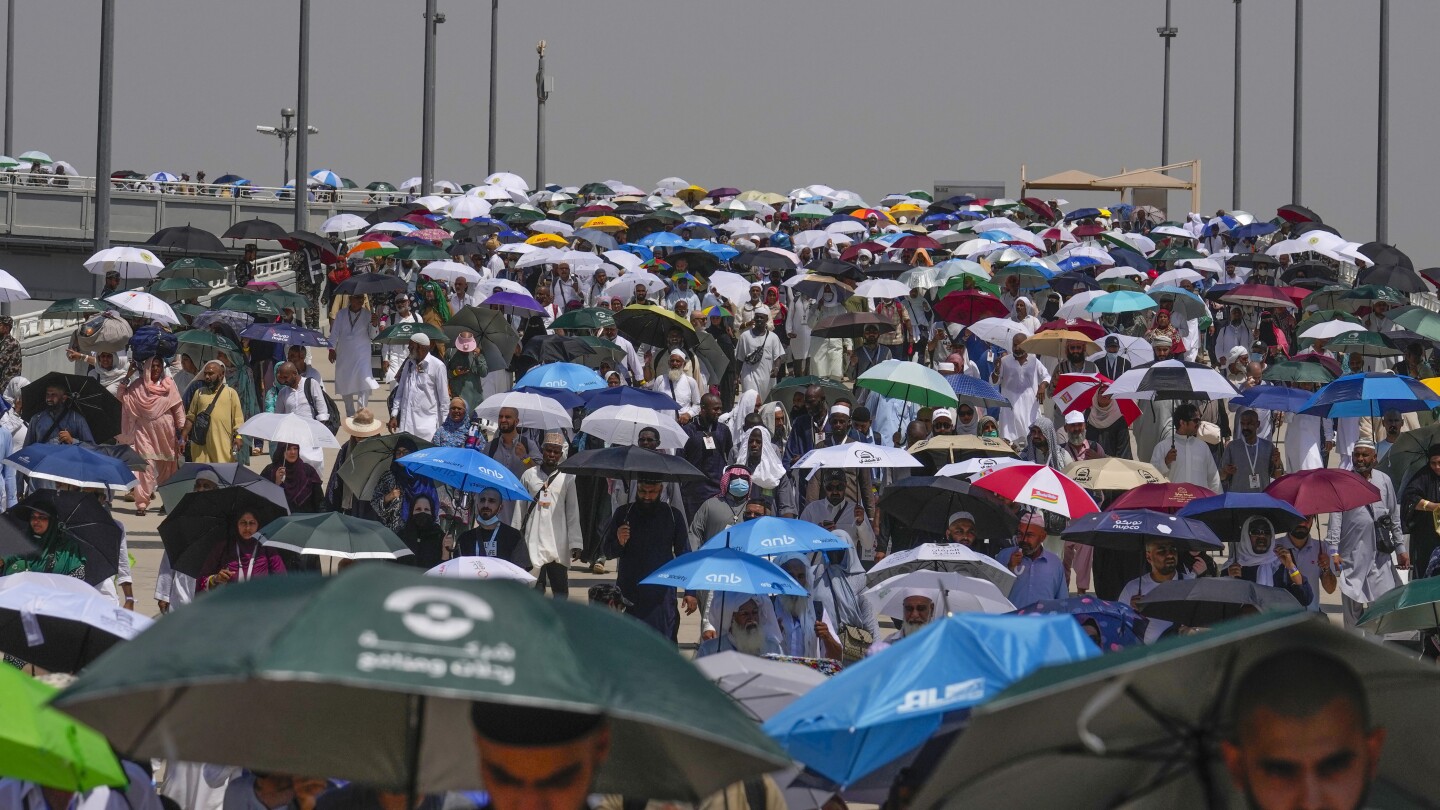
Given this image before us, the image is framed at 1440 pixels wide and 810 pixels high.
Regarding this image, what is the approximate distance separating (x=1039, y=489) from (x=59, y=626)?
23.2 feet

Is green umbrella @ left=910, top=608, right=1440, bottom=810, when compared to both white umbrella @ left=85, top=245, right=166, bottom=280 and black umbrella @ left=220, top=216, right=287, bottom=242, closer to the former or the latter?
white umbrella @ left=85, top=245, right=166, bottom=280

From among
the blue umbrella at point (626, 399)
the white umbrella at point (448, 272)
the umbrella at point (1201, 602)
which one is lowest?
the umbrella at point (1201, 602)

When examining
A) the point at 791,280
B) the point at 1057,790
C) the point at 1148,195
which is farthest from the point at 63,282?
the point at 1057,790

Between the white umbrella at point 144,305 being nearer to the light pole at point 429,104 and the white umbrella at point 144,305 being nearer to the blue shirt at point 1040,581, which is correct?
the blue shirt at point 1040,581

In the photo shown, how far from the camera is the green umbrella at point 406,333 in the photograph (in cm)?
1931

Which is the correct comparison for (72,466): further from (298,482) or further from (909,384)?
(909,384)

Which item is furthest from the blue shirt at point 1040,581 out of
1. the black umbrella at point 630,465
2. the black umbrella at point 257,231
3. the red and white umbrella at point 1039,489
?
the black umbrella at point 257,231

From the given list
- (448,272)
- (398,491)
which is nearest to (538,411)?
(398,491)

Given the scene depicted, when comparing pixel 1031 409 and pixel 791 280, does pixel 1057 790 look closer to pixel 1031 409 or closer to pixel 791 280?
pixel 1031 409

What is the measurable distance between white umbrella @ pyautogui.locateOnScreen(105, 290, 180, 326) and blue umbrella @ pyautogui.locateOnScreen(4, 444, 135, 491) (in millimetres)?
8028

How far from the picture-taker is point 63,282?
59000mm

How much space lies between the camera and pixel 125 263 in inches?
1019

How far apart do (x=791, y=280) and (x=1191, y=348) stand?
4627mm

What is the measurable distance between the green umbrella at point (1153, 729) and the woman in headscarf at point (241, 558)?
8.60 meters
